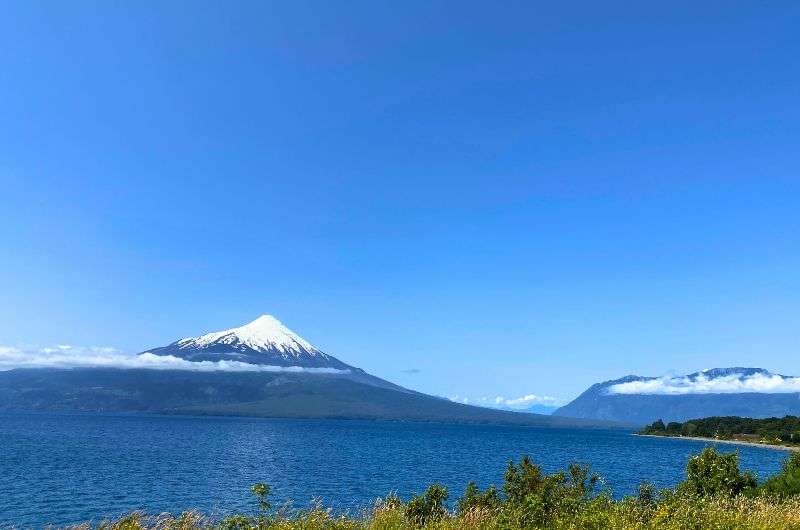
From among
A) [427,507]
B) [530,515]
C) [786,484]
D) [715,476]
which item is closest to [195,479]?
[427,507]

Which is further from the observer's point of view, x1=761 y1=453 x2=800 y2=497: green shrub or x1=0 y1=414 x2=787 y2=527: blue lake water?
x1=0 y1=414 x2=787 y2=527: blue lake water

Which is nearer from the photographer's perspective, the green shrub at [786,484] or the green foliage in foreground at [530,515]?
the green foliage in foreground at [530,515]

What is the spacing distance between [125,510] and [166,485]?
62.6ft

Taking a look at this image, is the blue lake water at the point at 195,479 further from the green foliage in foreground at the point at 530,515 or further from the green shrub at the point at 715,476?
the green foliage in foreground at the point at 530,515

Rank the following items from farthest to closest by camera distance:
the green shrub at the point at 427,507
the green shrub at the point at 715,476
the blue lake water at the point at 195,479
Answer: the blue lake water at the point at 195,479
the green shrub at the point at 715,476
the green shrub at the point at 427,507

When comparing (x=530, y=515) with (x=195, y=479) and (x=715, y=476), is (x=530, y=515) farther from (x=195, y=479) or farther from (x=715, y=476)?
(x=195, y=479)

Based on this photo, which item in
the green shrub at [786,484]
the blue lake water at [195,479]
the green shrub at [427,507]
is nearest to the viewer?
the green shrub at [427,507]

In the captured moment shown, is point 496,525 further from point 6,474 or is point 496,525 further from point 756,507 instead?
point 6,474

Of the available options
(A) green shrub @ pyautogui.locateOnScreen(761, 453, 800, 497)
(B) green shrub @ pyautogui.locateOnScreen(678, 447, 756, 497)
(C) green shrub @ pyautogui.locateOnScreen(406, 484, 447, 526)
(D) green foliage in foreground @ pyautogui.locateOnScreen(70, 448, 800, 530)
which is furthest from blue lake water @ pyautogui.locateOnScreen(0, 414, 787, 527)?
(C) green shrub @ pyautogui.locateOnScreen(406, 484, 447, 526)

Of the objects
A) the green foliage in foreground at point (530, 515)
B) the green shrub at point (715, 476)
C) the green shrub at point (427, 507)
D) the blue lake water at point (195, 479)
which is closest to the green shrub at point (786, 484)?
the green shrub at point (715, 476)

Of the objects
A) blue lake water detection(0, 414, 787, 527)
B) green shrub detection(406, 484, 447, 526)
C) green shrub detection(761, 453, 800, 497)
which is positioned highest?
green shrub detection(761, 453, 800, 497)

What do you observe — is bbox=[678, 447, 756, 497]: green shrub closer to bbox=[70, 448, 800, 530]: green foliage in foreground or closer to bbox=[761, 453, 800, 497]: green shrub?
bbox=[761, 453, 800, 497]: green shrub

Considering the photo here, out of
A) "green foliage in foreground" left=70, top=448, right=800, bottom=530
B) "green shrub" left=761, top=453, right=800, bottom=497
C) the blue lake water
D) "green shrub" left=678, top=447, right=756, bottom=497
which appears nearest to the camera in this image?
"green foliage in foreground" left=70, top=448, right=800, bottom=530

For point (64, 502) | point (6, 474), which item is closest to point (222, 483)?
point (64, 502)
